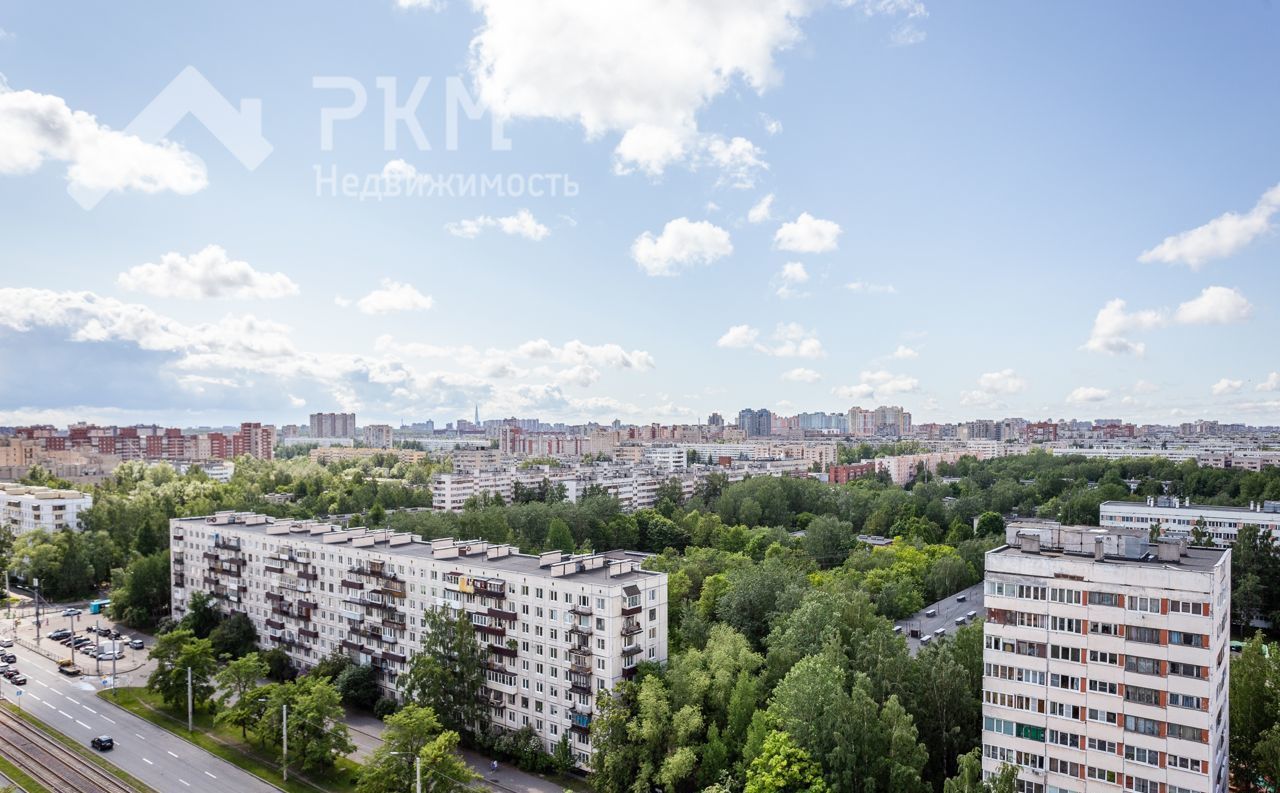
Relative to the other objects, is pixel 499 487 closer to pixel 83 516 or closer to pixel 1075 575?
pixel 83 516

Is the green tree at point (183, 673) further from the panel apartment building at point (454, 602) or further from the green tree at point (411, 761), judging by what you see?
the green tree at point (411, 761)

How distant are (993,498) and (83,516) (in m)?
106

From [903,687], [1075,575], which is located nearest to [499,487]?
[903,687]

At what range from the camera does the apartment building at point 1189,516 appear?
69250 mm

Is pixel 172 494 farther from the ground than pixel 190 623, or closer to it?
farther from the ground

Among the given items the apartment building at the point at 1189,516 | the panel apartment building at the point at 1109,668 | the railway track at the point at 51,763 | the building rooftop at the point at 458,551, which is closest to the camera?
the panel apartment building at the point at 1109,668

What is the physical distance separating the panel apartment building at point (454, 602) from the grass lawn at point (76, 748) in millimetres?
12052

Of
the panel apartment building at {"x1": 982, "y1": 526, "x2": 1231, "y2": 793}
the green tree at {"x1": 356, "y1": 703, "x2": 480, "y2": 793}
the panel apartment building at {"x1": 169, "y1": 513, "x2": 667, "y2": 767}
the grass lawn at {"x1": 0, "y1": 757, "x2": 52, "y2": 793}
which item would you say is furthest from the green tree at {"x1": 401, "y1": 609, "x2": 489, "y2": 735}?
the panel apartment building at {"x1": 982, "y1": 526, "x2": 1231, "y2": 793}

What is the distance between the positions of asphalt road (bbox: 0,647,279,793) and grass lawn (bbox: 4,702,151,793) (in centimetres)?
32

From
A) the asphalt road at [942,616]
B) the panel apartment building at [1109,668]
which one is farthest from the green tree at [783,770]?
the asphalt road at [942,616]

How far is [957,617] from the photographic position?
171ft

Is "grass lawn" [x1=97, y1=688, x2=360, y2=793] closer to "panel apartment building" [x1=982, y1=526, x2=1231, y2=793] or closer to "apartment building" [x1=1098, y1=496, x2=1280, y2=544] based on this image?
"panel apartment building" [x1=982, y1=526, x2=1231, y2=793]

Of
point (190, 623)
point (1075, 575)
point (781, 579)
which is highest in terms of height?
point (1075, 575)

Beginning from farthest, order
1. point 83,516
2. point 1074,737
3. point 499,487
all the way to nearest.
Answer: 1. point 499,487
2. point 83,516
3. point 1074,737
